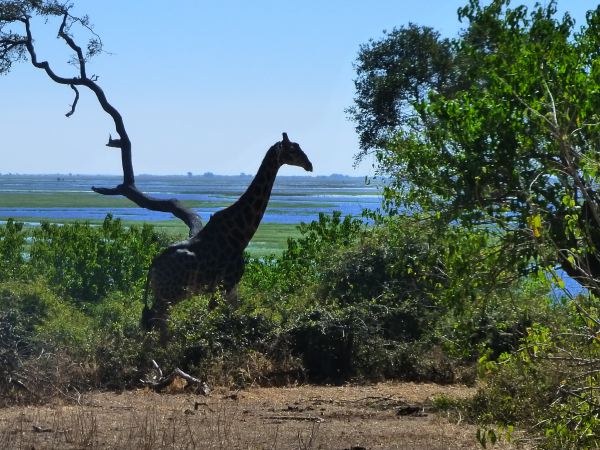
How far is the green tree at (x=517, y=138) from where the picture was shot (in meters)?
7.82

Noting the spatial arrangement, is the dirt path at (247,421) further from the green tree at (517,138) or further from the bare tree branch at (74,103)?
the bare tree branch at (74,103)

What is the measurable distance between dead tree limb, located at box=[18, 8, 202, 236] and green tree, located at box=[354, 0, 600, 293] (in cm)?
865

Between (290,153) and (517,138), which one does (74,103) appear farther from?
(517,138)

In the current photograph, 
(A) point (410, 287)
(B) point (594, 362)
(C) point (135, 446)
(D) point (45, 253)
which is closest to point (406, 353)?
(A) point (410, 287)

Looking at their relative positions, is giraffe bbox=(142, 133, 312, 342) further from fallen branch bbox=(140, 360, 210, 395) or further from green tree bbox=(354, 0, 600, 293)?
green tree bbox=(354, 0, 600, 293)

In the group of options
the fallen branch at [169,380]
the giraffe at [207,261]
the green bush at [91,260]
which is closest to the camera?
the fallen branch at [169,380]

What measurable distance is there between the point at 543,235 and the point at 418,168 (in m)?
2.58

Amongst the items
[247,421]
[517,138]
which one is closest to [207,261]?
[247,421]

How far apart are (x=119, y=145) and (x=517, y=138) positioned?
38.5 feet

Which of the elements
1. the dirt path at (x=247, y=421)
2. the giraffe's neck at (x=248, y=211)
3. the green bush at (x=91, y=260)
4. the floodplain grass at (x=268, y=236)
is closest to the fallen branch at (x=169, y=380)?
the dirt path at (x=247, y=421)

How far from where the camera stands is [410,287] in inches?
545

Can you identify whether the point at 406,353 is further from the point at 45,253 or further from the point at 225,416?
the point at 45,253

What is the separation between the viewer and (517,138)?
817cm

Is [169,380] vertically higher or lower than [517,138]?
lower
